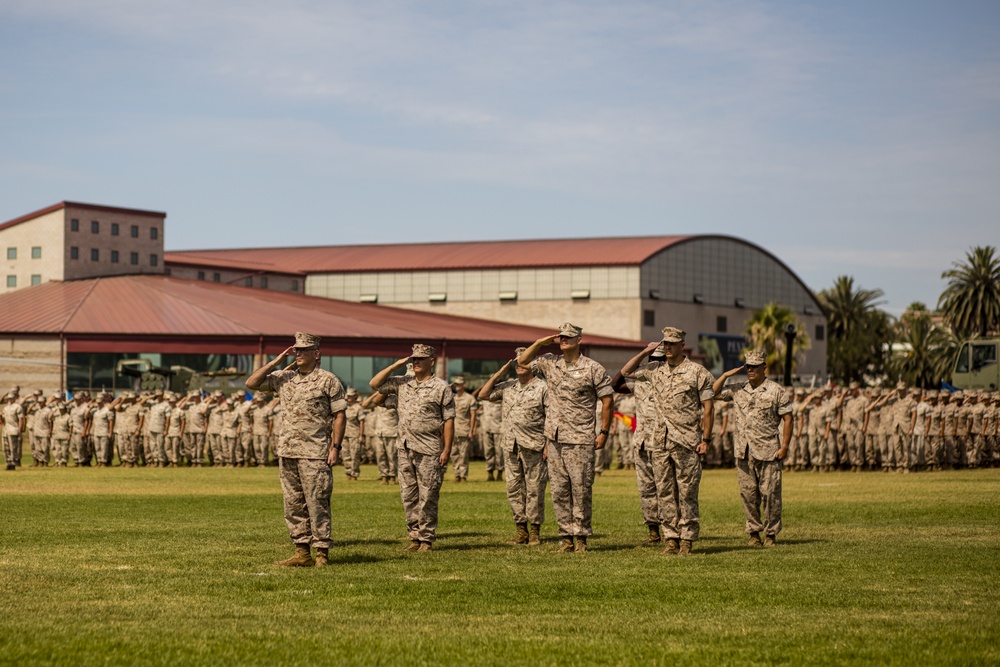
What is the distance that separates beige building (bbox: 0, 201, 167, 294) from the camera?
8112 centimetres

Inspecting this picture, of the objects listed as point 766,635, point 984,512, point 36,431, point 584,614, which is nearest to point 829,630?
point 766,635

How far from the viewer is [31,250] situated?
82.2 meters

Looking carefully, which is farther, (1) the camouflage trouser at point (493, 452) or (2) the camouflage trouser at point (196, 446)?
(2) the camouflage trouser at point (196, 446)

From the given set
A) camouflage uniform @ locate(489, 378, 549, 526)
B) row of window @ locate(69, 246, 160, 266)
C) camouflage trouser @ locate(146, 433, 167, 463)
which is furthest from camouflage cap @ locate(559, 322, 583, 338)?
row of window @ locate(69, 246, 160, 266)

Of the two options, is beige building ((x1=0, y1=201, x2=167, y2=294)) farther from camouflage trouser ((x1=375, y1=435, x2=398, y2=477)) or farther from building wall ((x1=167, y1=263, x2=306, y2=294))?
camouflage trouser ((x1=375, y1=435, x2=398, y2=477))

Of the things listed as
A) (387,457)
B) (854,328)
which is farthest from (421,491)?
(854,328)

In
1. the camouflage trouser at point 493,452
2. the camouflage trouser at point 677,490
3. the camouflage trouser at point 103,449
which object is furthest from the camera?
the camouflage trouser at point 103,449

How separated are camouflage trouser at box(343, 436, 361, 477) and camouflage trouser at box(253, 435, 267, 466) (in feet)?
21.1

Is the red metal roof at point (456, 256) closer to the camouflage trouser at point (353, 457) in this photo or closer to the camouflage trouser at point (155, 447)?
the camouflage trouser at point (155, 447)

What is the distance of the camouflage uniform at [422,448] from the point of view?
14.9m

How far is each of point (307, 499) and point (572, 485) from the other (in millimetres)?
2892

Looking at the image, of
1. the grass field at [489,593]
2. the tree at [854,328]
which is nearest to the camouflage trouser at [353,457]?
the grass field at [489,593]

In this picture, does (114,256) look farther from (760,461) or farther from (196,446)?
(760,461)

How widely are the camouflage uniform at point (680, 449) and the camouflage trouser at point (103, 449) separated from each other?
1015 inches
